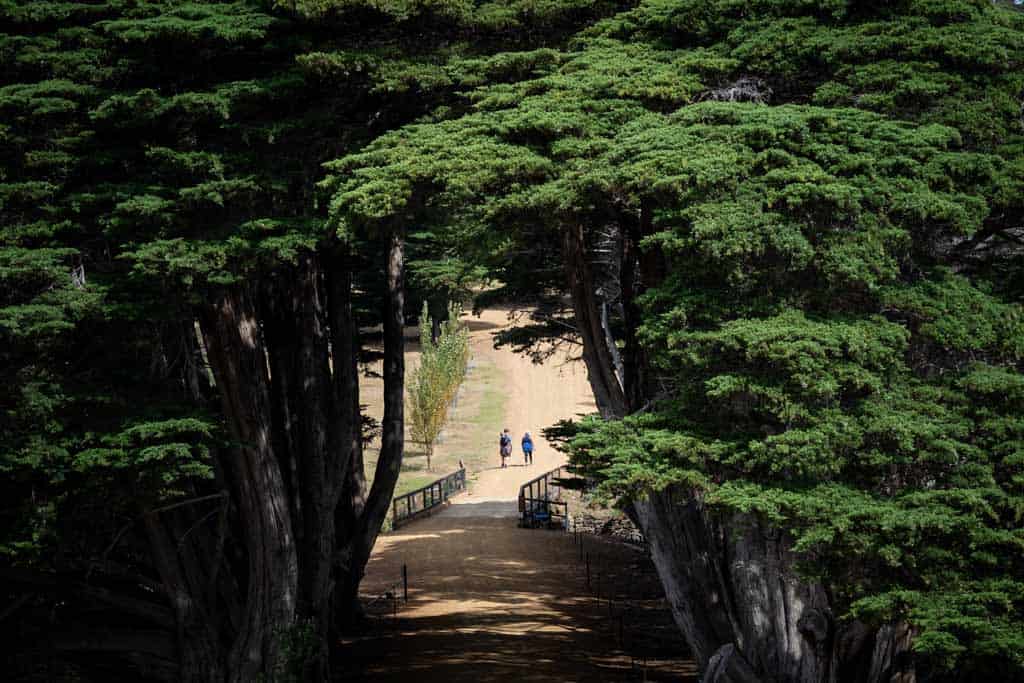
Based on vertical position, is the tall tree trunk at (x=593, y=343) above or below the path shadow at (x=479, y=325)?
below

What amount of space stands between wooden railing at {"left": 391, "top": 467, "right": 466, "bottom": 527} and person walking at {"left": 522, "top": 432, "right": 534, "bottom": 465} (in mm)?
2749

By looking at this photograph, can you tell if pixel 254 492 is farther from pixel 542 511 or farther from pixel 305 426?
pixel 542 511

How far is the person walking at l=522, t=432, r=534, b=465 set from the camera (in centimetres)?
3508

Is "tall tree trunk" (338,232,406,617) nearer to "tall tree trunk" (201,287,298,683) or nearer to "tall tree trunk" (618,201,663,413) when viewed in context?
"tall tree trunk" (201,287,298,683)

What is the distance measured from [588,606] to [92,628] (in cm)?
910

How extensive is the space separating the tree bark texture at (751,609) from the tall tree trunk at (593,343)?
133 centimetres

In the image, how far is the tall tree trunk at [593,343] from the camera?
45.0ft

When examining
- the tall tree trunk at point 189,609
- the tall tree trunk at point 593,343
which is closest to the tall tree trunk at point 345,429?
the tall tree trunk at point 189,609

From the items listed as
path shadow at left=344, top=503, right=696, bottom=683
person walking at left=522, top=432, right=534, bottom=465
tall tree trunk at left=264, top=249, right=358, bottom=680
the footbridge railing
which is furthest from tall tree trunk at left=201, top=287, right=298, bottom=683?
person walking at left=522, top=432, right=534, bottom=465

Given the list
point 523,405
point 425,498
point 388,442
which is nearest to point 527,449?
point 425,498

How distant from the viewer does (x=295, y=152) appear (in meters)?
13.3

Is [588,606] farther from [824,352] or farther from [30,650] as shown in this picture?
[824,352]

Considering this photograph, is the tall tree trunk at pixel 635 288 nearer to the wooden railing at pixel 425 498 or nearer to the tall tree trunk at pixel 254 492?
the tall tree trunk at pixel 254 492

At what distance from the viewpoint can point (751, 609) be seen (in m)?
12.4
